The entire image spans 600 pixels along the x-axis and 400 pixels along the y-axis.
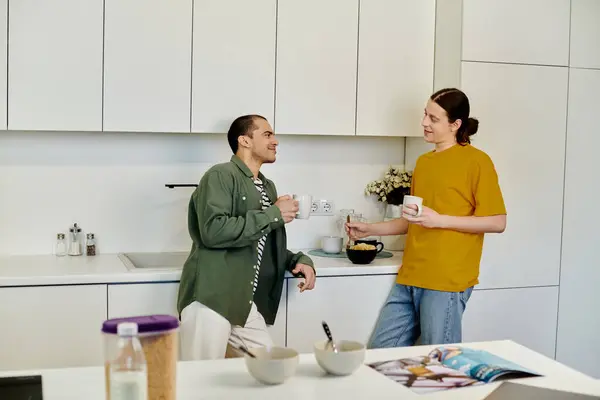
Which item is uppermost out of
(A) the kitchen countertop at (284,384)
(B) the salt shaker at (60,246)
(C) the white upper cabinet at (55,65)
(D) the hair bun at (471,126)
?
(C) the white upper cabinet at (55,65)

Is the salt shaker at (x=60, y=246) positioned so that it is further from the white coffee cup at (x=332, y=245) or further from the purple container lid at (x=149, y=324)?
the purple container lid at (x=149, y=324)

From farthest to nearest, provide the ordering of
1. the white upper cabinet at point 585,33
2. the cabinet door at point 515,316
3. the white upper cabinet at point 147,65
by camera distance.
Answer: the white upper cabinet at point 585,33, the cabinet door at point 515,316, the white upper cabinet at point 147,65

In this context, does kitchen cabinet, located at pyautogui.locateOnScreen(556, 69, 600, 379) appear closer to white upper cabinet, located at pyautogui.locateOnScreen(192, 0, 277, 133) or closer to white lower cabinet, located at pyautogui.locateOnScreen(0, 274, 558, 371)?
white lower cabinet, located at pyautogui.locateOnScreen(0, 274, 558, 371)

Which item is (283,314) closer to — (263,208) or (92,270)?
(263,208)

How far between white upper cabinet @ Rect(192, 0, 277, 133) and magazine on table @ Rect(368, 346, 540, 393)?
180 centimetres

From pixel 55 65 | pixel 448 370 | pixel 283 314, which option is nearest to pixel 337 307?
pixel 283 314

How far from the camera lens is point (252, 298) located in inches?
117

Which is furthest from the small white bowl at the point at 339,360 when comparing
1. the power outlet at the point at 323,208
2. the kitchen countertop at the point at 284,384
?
the power outlet at the point at 323,208

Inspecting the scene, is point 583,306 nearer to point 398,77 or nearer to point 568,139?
point 568,139

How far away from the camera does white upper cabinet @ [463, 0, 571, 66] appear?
355 cm

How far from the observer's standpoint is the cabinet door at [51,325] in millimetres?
2953

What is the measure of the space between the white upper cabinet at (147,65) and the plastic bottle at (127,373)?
6.92 ft

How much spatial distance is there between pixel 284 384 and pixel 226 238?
3.67ft

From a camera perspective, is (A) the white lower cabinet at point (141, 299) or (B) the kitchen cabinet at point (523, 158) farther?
(B) the kitchen cabinet at point (523, 158)
